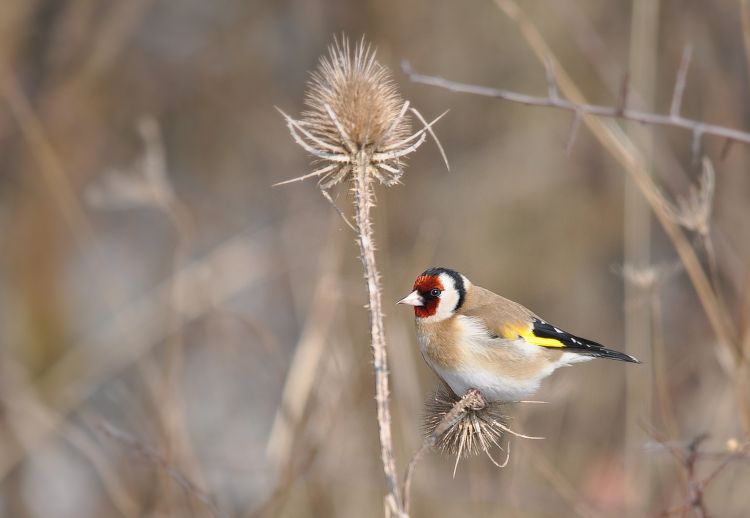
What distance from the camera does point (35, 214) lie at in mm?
7098

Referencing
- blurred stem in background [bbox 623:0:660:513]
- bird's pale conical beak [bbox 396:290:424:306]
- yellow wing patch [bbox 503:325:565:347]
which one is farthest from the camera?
blurred stem in background [bbox 623:0:660:513]

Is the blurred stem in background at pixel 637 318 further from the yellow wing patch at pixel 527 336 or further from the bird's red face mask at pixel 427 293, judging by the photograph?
the bird's red face mask at pixel 427 293

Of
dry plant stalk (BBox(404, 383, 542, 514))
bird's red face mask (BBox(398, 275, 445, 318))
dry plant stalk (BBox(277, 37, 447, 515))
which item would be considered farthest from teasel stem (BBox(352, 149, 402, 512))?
bird's red face mask (BBox(398, 275, 445, 318))

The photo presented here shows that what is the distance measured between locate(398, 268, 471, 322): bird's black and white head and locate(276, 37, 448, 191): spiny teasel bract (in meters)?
0.96

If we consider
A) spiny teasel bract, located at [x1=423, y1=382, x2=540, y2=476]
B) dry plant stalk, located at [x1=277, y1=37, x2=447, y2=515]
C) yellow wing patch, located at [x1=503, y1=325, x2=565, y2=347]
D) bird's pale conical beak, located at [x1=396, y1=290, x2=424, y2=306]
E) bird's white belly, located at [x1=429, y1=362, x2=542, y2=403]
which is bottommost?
bird's white belly, located at [x1=429, y1=362, x2=542, y2=403]

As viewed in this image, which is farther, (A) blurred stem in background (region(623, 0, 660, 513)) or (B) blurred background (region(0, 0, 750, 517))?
(B) blurred background (region(0, 0, 750, 517))

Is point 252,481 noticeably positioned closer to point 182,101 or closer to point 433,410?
point 182,101

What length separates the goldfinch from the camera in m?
2.99

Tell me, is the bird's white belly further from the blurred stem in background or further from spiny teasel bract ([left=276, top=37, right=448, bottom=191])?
spiny teasel bract ([left=276, top=37, right=448, bottom=191])

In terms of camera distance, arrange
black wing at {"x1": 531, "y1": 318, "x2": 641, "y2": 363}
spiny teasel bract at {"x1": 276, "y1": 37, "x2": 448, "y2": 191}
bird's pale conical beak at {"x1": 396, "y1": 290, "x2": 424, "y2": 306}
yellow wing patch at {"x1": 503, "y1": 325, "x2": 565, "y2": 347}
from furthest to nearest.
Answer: yellow wing patch at {"x1": 503, "y1": 325, "x2": 565, "y2": 347} → bird's pale conical beak at {"x1": 396, "y1": 290, "x2": 424, "y2": 306} → black wing at {"x1": 531, "y1": 318, "x2": 641, "y2": 363} → spiny teasel bract at {"x1": 276, "y1": 37, "x2": 448, "y2": 191}

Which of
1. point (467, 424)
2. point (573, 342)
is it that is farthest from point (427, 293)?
point (467, 424)

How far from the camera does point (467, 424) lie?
7.01 feet

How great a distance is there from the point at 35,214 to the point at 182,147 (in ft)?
5.09

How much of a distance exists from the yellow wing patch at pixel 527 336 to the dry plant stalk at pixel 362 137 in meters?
1.11
